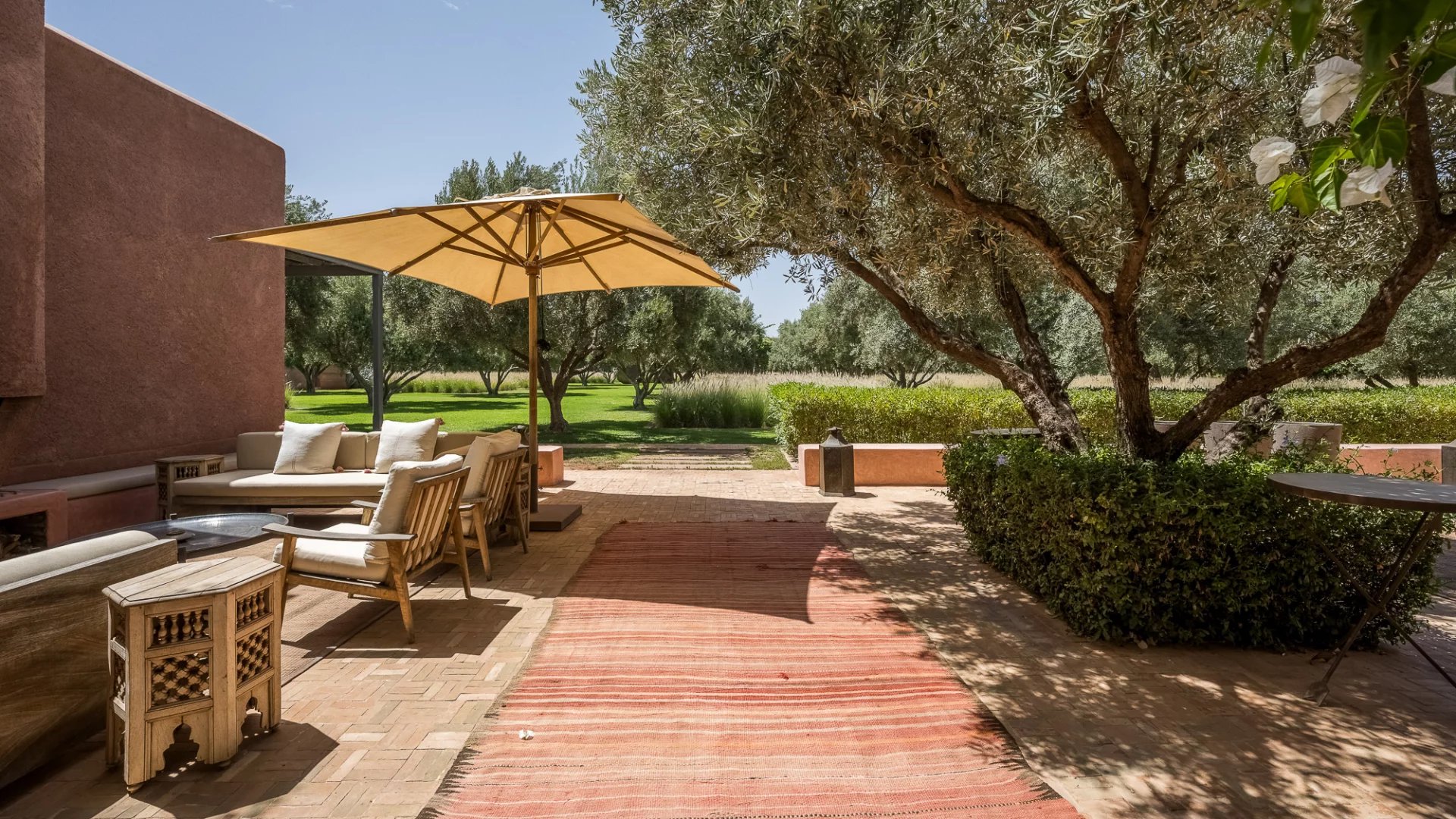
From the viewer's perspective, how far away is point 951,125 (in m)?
4.91

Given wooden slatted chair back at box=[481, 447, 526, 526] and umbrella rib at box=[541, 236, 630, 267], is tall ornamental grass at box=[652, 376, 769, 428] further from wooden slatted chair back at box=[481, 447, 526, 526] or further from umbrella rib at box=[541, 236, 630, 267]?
Answer: wooden slatted chair back at box=[481, 447, 526, 526]

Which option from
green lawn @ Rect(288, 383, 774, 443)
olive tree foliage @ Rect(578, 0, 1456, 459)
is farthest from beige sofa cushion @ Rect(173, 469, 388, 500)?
green lawn @ Rect(288, 383, 774, 443)

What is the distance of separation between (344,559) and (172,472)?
4.01m

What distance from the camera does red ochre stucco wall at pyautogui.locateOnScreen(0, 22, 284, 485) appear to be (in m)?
6.40

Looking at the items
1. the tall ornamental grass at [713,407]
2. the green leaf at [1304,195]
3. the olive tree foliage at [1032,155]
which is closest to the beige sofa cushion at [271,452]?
the olive tree foliage at [1032,155]

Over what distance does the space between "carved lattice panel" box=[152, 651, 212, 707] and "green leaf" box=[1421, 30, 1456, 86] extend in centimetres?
355

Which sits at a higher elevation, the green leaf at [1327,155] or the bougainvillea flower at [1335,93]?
the bougainvillea flower at [1335,93]

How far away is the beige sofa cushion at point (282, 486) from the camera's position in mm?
A: 6480

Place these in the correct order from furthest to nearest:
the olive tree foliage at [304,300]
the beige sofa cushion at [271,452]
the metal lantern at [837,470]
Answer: the olive tree foliage at [304,300], the metal lantern at [837,470], the beige sofa cushion at [271,452]

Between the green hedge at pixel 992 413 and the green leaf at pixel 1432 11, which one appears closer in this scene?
the green leaf at pixel 1432 11

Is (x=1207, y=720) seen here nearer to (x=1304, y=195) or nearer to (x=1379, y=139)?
(x=1304, y=195)

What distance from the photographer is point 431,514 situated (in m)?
4.19

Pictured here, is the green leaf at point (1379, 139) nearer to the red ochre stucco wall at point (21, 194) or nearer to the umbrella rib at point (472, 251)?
the umbrella rib at point (472, 251)

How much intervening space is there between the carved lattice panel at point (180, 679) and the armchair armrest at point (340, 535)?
119 cm
